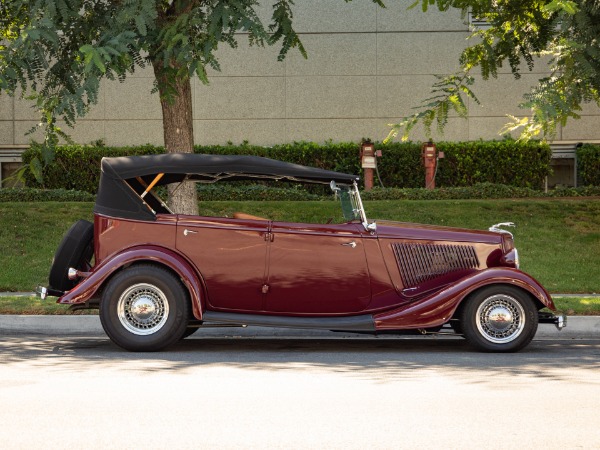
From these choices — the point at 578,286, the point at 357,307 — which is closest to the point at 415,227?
the point at 357,307

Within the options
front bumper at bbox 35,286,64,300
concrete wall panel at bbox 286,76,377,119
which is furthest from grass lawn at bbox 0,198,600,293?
front bumper at bbox 35,286,64,300

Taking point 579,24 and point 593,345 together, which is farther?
point 579,24

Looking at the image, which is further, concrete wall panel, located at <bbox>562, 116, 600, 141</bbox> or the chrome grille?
concrete wall panel, located at <bbox>562, 116, 600, 141</bbox>

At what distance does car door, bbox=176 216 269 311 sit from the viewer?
10.0m

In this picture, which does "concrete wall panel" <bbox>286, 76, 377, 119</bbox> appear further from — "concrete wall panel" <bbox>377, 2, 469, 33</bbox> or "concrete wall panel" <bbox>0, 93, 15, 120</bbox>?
"concrete wall panel" <bbox>0, 93, 15, 120</bbox>

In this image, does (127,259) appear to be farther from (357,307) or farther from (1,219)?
(1,219)

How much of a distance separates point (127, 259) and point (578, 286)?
7239 mm

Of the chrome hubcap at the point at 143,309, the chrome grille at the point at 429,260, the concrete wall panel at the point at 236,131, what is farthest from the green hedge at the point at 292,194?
the chrome hubcap at the point at 143,309

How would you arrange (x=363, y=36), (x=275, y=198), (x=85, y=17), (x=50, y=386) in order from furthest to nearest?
(x=363, y=36) → (x=275, y=198) → (x=85, y=17) → (x=50, y=386)

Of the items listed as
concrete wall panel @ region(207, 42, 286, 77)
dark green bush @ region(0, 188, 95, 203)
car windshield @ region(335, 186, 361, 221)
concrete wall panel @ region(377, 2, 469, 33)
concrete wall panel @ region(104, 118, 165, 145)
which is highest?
concrete wall panel @ region(377, 2, 469, 33)

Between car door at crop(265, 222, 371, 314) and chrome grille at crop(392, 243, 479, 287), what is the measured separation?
0.37 metres

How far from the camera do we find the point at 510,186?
66.3 ft

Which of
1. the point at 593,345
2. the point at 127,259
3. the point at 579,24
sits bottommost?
the point at 593,345

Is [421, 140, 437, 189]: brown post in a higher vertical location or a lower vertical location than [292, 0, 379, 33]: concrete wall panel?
lower
